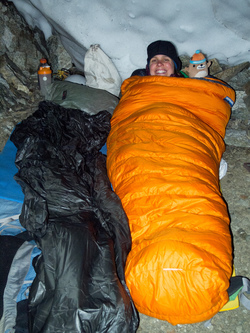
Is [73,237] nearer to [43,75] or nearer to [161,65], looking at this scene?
[161,65]

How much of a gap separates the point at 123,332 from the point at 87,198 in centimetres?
59

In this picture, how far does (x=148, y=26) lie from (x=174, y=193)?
1.75 m

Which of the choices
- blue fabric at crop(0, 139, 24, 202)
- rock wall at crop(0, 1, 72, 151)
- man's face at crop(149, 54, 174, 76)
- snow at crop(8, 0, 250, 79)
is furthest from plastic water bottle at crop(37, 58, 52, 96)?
man's face at crop(149, 54, 174, 76)

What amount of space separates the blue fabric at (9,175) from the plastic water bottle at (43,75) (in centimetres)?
78

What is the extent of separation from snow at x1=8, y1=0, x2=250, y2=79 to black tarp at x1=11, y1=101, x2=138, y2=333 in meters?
1.11

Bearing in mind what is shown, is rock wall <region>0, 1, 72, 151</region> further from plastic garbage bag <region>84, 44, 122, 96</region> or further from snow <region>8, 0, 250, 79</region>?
plastic garbage bag <region>84, 44, 122, 96</region>

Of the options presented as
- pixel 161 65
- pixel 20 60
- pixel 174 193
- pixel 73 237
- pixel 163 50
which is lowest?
pixel 73 237

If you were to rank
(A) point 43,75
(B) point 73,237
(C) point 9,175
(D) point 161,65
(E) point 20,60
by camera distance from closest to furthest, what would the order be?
(B) point 73,237 < (C) point 9,175 < (D) point 161,65 < (A) point 43,75 < (E) point 20,60

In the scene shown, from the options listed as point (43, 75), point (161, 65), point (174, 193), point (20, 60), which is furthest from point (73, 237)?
point (20, 60)

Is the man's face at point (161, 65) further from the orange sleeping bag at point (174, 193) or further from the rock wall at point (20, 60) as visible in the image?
the rock wall at point (20, 60)

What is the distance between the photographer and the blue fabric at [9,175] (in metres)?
1.47

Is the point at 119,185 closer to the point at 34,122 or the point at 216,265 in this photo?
the point at 216,265

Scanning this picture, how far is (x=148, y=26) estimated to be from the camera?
7.55 ft

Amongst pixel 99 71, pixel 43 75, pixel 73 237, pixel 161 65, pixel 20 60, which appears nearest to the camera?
pixel 73 237
